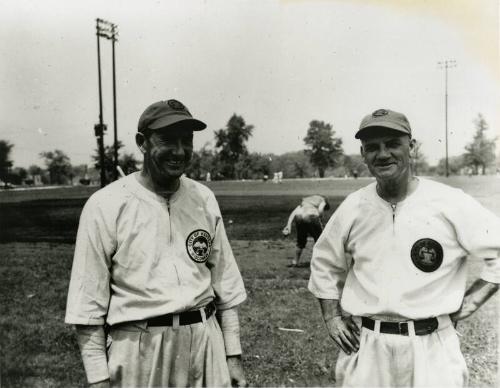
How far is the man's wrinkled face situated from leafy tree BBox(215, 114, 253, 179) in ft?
122

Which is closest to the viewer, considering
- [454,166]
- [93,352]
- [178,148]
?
[93,352]

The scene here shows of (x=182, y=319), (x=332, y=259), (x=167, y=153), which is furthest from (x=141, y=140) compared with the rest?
(x=332, y=259)

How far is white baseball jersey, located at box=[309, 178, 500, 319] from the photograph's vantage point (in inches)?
104

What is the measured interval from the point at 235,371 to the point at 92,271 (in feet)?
2.93

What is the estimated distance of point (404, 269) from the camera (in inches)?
105

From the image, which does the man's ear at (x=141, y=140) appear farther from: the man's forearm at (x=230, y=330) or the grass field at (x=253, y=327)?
the grass field at (x=253, y=327)

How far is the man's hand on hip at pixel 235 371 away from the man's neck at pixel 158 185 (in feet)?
2.95

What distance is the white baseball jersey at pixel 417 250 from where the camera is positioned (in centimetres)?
265

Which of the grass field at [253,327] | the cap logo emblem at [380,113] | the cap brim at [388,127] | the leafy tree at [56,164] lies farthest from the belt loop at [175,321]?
the leafy tree at [56,164]

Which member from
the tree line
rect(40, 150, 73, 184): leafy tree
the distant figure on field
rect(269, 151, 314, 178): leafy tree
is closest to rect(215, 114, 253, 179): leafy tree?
the tree line

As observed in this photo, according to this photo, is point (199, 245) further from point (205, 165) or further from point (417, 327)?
point (205, 165)

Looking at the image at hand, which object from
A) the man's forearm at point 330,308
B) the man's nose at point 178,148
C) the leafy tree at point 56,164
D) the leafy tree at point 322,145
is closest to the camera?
the man's nose at point 178,148

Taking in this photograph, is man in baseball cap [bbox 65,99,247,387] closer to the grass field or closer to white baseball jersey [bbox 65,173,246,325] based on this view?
white baseball jersey [bbox 65,173,246,325]

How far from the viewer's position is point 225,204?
27.4m
